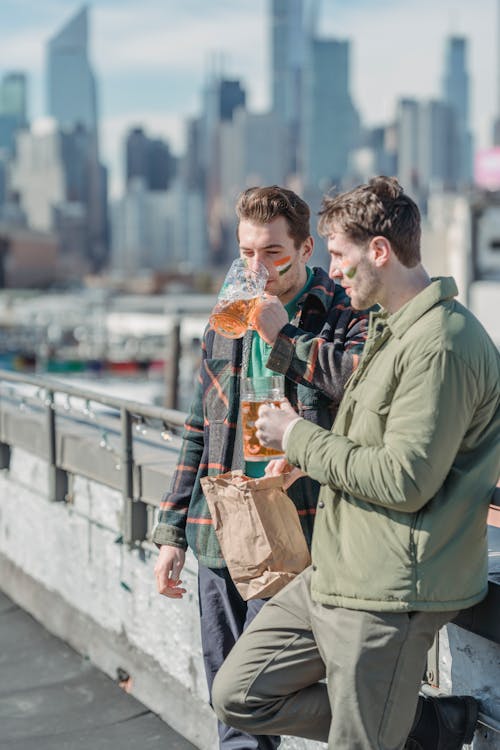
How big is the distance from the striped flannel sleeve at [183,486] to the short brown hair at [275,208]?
1.92 ft

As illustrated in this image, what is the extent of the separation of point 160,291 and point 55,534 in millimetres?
176302

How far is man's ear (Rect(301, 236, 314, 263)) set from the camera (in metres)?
3.59

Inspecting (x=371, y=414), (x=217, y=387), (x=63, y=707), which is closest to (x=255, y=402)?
(x=217, y=387)

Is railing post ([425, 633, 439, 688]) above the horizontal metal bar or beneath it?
beneath

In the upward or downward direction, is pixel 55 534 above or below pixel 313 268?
below

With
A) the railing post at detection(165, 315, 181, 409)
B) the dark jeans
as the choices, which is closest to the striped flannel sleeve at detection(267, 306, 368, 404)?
the dark jeans

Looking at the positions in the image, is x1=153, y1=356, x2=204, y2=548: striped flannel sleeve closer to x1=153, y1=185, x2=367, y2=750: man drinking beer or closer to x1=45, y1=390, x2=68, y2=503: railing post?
x1=153, y1=185, x2=367, y2=750: man drinking beer

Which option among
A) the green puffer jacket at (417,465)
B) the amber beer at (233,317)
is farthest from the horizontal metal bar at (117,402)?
the green puffer jacket at (417,465)

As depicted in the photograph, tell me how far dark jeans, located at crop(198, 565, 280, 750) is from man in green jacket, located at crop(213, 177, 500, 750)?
0.59 metres

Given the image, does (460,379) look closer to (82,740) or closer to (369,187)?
(369,187)

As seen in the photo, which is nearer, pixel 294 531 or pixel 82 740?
pixel 294 531

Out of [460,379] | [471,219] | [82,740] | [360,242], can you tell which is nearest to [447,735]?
[460,379]

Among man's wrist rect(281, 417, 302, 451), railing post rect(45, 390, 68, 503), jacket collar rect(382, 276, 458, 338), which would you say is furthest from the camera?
railing post rect(45, 390, 68, 503)

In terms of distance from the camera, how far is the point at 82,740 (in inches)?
200
